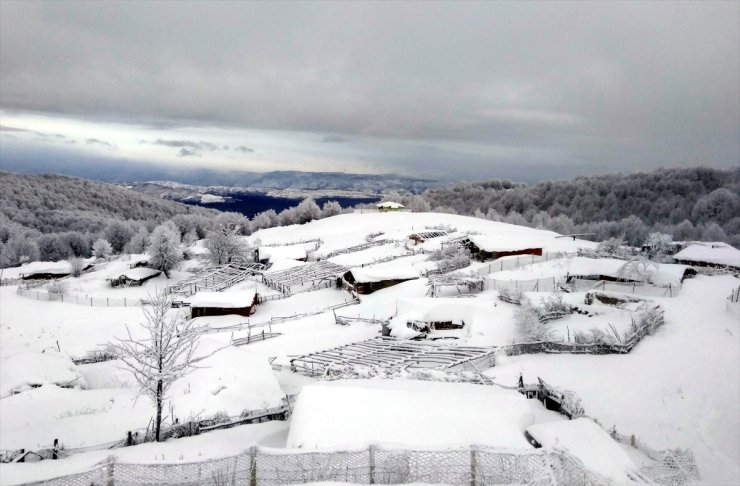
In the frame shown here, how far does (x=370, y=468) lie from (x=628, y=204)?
12144 cm

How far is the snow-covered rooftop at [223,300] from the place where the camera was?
124ft

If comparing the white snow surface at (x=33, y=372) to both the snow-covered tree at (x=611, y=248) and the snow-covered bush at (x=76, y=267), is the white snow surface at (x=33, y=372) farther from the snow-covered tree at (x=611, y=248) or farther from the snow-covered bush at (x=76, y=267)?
the snow-covered tree at (x=611, y=248)

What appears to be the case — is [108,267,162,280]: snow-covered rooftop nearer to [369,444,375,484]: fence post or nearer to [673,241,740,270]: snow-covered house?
[369,444,375,484]: fence post

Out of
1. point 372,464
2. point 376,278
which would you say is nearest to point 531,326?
point 372,464

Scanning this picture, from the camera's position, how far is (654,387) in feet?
64.9

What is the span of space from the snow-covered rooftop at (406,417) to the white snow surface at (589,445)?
612 millimetres

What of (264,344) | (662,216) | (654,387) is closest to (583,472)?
(654,387)

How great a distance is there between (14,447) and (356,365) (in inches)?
500

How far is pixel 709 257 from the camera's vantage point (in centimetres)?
4731

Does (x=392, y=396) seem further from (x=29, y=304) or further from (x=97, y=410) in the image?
(x=29, y=304)

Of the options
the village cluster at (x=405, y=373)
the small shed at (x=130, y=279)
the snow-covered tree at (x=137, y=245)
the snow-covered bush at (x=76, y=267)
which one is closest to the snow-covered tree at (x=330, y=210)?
the snow-covered tree at (x=137, y=245)

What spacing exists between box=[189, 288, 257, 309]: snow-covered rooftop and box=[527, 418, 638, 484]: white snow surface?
29015mm

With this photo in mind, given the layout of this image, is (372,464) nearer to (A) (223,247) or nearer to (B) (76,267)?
(A) (223,247)

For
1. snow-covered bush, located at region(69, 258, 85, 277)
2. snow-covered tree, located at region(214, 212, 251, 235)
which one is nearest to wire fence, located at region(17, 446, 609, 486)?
snow-covered bush, located at region(69, 258, 85, 277)
